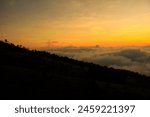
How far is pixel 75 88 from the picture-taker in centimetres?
2216

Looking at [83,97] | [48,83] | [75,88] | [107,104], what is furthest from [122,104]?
[48,83]

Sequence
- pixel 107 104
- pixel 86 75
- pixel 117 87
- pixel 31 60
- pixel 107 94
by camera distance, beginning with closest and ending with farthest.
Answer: pixel 107 104 < pixel 107 94 < pixel 117 87 < pixel 86 75 < pixel 31 60

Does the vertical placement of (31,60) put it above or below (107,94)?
above

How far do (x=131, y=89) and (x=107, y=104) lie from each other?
669 cm

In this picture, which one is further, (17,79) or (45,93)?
(17,79)

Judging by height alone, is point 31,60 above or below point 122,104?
above

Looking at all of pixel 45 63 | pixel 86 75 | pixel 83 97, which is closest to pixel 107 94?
pixel 83 97

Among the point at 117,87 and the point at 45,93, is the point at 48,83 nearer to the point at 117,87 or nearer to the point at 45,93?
the point at 45,93

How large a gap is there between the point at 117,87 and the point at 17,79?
306 inches

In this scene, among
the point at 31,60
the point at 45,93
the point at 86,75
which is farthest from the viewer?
the point at 31,60

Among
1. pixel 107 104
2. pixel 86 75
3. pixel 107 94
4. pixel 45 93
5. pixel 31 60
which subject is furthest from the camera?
pixel 31 60

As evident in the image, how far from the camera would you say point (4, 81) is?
21.4 m

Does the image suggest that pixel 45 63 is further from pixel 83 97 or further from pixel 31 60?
pixel 83 97

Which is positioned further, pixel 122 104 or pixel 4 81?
pixel 4 81
